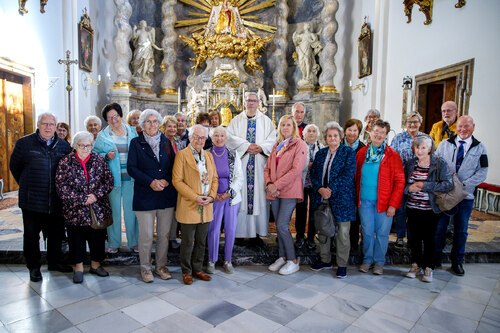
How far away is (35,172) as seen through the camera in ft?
10.4

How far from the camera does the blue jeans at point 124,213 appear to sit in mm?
3615

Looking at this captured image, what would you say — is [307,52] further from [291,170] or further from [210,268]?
[210,268]

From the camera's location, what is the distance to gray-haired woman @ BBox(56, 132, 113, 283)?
3139 millimetres

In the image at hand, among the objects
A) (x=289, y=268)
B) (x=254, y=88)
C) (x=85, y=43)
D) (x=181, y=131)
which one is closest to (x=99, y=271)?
Result: (x=181, y=131)

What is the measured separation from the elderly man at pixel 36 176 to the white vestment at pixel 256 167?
1806 millimetres

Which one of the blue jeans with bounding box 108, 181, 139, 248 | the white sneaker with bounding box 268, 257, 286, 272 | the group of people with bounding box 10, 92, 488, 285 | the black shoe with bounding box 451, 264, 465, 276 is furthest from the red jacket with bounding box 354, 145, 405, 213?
the blue jeans with bounding box 108, 181, 139, 248

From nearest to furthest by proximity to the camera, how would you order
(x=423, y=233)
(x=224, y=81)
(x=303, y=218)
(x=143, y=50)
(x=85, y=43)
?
(x=423, y=233) → (x=303, y=218) → (x=85, y=43) → (x=143, y=50) → (x=224, y=81)

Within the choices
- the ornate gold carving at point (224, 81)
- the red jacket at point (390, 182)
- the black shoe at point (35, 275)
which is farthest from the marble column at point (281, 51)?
the black shoe at point (35, 275)

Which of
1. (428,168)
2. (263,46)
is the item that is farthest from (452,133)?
(263,46)

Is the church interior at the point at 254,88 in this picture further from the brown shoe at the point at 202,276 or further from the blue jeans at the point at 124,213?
the blue jeans at the point at 124,213

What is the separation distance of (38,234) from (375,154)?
11.3 feet

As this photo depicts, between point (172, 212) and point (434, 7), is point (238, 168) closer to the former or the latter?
point (172, 212)

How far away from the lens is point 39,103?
805cm

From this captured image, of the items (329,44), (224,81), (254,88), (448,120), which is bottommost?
(448,120)
